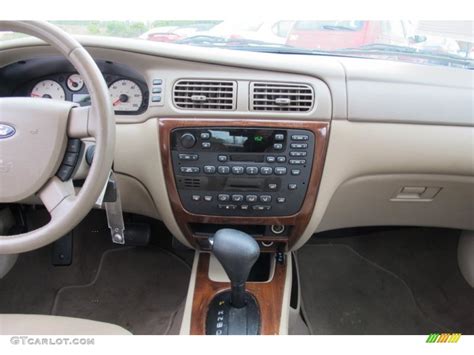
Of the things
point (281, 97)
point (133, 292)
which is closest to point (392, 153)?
point (281, 97)

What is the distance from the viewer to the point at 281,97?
3.76ft

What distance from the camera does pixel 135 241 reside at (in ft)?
5.02

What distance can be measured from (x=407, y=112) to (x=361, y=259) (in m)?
0.89

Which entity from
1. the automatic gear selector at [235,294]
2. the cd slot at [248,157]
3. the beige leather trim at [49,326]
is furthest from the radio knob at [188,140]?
the beige leather trim at [49,326]

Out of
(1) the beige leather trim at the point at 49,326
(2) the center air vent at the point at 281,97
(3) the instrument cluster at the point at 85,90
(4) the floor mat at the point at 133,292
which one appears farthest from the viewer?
(4) the floor mat at the point at 133,292

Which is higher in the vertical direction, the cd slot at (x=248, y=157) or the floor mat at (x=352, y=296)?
the cd slot at (x=248, y=157)

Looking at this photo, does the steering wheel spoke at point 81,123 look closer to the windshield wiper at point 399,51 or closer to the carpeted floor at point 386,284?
the windshield wiper at point 399,51

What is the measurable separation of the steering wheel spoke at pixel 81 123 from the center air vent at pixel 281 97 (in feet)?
1.39

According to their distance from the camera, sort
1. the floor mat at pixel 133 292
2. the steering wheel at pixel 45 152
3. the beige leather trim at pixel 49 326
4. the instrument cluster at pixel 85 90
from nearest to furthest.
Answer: the steering wheel at pixel 45 152
the beige leather trim at pixel 49 326
the instrument cluster at pixel 85 90
the floor mat at pixel 133 292

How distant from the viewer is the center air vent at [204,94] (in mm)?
1147

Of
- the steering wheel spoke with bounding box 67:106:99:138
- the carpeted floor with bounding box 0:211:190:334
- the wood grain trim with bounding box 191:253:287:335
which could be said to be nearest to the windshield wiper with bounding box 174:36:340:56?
the steering wheel spoke with bounding box 67:106:99:138

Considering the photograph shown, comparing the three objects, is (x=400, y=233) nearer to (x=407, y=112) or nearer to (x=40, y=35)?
(x=407, y=112)

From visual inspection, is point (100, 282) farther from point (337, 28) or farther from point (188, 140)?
point (337, 28)

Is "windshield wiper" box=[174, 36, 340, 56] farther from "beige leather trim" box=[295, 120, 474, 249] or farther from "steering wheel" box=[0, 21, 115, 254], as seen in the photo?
"steering wheel" box=[0, 21, 115, 254]
